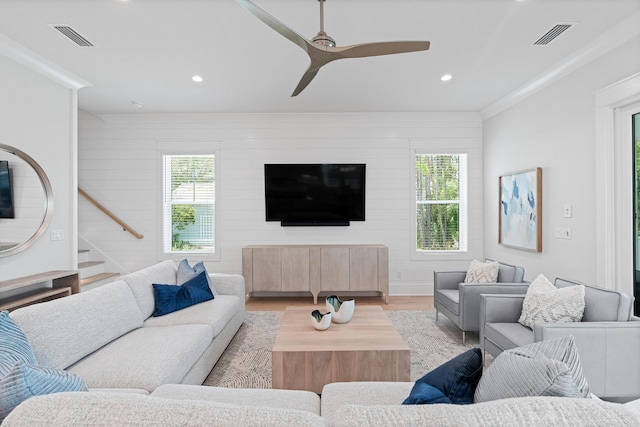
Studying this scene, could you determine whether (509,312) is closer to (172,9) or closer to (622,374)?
(622,374)

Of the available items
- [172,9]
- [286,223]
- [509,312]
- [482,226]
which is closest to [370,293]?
[286,223]

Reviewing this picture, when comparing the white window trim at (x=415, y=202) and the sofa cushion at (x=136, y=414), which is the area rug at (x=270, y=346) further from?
the sofa cushion at (x=136, y=414)

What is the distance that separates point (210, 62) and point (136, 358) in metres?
2.70

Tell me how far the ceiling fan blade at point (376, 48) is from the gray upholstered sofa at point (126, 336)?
2053 millimetres

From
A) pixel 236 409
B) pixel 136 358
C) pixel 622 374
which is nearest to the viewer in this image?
pixel 236 409

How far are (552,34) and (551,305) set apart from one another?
7.17 ft

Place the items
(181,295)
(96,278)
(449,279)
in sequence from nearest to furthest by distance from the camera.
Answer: (181,295)
(449,279)
(96,278)

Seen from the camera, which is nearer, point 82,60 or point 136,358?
point 136,358

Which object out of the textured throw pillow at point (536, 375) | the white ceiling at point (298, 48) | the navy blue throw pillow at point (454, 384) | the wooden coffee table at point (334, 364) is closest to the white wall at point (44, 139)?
the white ceiling at point (298, 48)

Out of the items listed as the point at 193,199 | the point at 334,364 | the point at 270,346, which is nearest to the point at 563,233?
the point at 334,364

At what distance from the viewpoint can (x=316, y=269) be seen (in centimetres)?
478

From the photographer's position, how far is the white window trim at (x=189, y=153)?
17.0ft

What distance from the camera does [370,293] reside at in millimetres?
5234

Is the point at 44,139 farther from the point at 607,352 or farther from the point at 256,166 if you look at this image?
the point at 607,352
